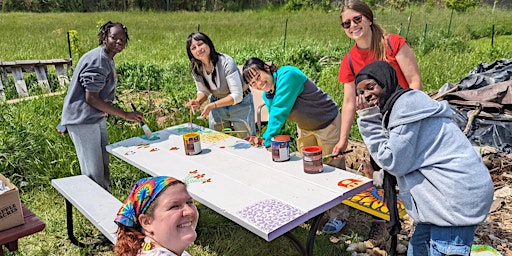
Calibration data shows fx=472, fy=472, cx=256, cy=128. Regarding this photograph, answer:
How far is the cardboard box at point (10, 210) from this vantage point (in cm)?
252

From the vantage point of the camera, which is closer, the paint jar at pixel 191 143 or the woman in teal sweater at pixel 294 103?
the woman in teal sweater at pixel 294 103

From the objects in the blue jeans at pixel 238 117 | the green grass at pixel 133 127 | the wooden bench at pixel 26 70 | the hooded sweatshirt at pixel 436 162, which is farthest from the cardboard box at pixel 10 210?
the wooden bench at pixel 26 70

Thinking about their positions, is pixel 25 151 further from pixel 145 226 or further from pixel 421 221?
pixel 421 221

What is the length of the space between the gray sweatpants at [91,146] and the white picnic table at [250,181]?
16cm

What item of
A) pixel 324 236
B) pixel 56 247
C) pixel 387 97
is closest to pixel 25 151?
pixel 56 247

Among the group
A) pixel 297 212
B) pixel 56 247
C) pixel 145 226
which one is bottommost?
pixel 56 247

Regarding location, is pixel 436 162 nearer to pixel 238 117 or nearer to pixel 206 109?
pixel 206 109

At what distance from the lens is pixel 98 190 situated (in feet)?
11.3

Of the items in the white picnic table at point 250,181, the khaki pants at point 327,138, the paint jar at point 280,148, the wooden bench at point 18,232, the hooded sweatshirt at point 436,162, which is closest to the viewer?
the hooded sweatshirt at point 436,162

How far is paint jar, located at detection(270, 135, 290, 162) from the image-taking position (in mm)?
3094

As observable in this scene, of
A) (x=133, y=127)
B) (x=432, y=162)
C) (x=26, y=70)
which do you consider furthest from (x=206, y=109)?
(x=26, y=70)

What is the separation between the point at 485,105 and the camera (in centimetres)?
533

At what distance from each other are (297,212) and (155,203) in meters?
0.88

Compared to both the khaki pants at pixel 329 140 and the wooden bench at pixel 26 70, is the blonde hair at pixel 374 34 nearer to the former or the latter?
the khaki pants at pixel 329 140
